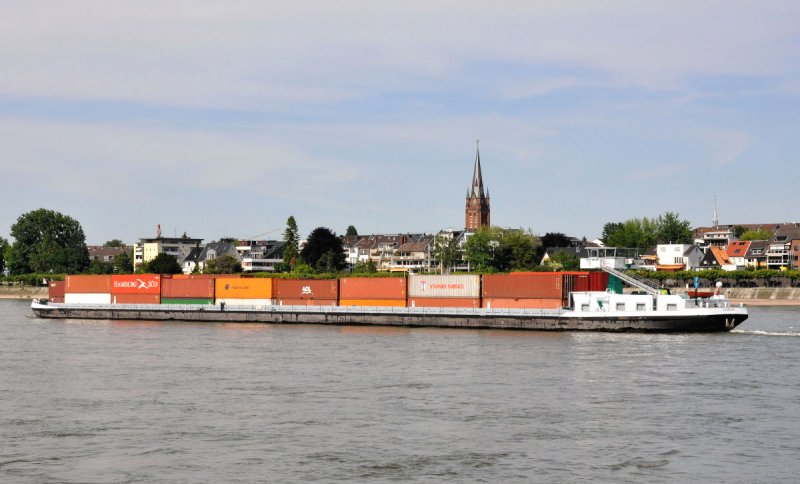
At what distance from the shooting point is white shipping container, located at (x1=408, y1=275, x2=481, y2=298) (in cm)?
7094

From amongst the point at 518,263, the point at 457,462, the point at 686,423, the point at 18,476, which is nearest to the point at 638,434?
the point at 686,423

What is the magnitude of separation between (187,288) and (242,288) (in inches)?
208

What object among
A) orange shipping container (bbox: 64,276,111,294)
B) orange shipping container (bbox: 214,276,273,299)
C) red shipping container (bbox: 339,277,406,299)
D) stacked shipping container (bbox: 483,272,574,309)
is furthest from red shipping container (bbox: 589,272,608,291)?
orange shipping container (bbox: 64,276,111,294)

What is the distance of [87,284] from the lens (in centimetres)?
8912

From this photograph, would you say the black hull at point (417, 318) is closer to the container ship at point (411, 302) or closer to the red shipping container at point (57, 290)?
the container ship at point (411, 302)

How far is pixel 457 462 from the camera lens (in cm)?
2702

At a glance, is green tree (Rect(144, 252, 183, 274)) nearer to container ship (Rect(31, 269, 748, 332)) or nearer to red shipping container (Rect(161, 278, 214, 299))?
container ship (Rect(31, 269, 748, 332))

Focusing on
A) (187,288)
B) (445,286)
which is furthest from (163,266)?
(445,286)

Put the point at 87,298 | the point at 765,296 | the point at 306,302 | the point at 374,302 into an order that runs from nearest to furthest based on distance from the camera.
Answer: the point at 374,302 < the point at 306,302 < the point at 87,298 < the point at 765,296

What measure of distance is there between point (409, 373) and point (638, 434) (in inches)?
582

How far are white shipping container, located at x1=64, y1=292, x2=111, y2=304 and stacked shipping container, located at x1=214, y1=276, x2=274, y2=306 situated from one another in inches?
439

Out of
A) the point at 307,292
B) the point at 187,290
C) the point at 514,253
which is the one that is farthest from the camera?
the point at 514,253

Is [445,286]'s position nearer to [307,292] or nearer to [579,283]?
[579,283]

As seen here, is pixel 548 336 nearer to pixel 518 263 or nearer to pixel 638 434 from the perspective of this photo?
pixel 638 434
